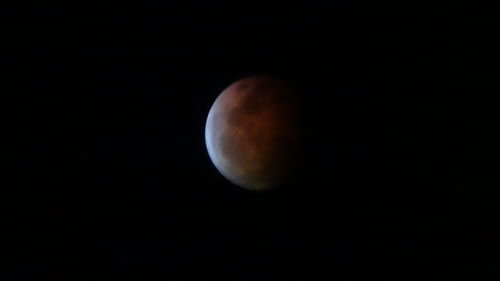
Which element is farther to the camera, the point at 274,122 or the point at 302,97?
the point at 302,97

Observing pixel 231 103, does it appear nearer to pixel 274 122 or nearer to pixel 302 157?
pixel 274 122

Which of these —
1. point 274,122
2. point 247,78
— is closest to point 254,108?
point 274,122

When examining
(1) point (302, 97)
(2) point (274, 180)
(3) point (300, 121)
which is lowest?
(2) point (274, 180)

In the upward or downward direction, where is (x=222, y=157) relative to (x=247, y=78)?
downward

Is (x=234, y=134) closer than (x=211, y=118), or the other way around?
(x=234, y=134)

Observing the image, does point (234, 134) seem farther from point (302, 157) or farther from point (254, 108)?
point (302, 157)

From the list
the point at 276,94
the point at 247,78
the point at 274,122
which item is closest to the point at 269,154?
the point at 274,122
